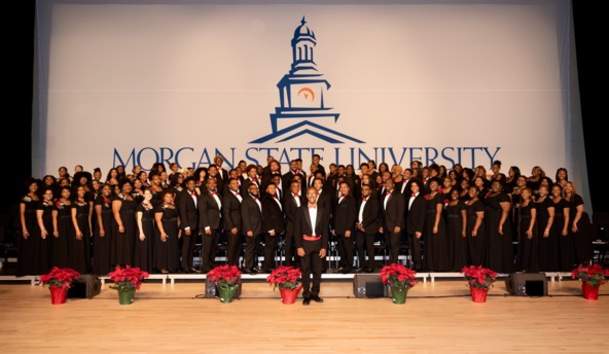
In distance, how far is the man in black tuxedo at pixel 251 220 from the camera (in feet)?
32.0

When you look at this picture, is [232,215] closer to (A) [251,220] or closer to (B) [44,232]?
(A) [251,220]

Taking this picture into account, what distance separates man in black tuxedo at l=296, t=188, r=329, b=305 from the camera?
7.77m

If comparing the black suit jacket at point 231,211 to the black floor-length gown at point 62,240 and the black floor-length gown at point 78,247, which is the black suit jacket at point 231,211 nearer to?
the black floor-length gown at point 78,247

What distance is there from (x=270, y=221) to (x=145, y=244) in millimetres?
2035

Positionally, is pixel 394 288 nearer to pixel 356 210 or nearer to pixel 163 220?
pixel 356 210

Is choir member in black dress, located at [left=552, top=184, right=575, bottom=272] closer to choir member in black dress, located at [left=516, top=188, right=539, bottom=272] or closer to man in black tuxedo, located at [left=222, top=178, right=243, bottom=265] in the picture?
choir member in black dress, located at [left=516, top=188, right=539, bottom=272]

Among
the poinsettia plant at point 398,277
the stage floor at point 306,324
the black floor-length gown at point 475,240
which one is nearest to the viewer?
the stage floor at point 306,324

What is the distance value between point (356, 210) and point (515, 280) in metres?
2.77

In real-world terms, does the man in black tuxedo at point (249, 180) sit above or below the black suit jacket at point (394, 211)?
above

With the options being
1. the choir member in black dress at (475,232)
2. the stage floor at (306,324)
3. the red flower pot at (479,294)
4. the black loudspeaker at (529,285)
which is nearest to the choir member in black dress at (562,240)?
the choir member in black dress at (475,232)

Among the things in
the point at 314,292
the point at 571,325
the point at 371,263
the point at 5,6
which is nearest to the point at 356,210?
the point at 371,263

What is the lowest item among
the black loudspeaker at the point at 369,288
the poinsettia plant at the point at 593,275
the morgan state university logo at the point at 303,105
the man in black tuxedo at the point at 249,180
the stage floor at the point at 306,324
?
the stage floor at the point at 306,324

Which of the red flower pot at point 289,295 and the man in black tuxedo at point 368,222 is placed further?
the man in black tuxedo at point 368,222

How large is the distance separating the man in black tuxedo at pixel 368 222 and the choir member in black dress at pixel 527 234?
91.8 inches
